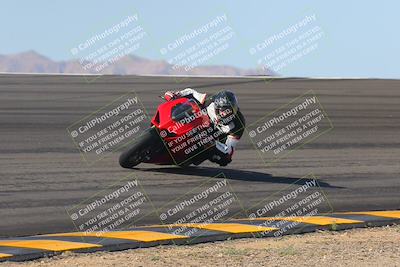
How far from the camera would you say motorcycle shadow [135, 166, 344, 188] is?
13.0 meters

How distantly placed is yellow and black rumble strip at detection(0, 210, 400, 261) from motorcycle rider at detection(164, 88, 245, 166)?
2153 millimetres

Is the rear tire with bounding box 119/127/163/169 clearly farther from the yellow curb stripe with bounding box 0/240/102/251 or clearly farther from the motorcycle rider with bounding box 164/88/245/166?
the yellow curb stripe with bounding box 0/240/102/251

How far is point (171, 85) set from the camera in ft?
90.7

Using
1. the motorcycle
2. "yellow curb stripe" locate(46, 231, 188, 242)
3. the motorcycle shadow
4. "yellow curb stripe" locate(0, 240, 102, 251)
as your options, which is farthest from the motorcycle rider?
"yellow curb stripe" locate(0, 240, 102, 251)

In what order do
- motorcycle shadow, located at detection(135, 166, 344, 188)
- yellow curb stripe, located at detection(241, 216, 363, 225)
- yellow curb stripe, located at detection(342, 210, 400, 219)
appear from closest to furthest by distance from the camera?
1. yellow curb stripe, located at detection(241, 216, 363, 225)
2. yellow curb stripe, located at detection(342, 210, 400, 219)
3. motorcycle shadow, located at detection(135, 166, 344, 188)

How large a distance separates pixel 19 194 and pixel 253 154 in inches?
223

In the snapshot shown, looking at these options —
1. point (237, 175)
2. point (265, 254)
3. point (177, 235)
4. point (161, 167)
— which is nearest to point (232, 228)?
point (177, 235)

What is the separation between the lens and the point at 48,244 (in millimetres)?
8859

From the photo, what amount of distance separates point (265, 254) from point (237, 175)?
14.7ft

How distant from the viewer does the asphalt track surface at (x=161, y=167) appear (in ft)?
36.0

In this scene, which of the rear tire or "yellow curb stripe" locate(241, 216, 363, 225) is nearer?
"yellow curb stripe" locate(241, 216, 363, 225)

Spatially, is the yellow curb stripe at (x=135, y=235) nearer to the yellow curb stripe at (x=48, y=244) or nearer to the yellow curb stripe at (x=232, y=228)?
the yellow curb stripe at (x=48, y=244)

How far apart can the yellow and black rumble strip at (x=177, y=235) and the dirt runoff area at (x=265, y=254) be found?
0.49 feet

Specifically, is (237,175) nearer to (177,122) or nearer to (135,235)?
(177,122)
